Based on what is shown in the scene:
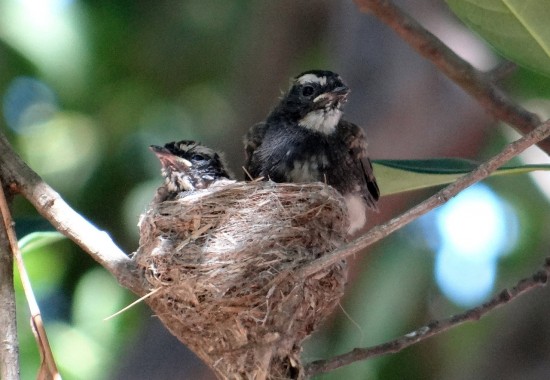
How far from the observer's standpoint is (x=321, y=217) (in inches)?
108

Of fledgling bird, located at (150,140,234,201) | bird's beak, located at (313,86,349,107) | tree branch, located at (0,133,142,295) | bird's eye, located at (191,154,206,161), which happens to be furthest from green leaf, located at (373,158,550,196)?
tree branch, located at (0,133,142,295)

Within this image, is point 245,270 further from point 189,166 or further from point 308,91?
point 308,91

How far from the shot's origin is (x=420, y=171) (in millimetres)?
2619

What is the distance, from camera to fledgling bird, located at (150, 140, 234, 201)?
3.16m

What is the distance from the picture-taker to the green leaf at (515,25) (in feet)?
7.89

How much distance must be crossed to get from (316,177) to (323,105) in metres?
0.27

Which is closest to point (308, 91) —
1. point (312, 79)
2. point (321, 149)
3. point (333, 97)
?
point (312, 79)

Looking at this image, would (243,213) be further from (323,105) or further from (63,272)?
(63,272)

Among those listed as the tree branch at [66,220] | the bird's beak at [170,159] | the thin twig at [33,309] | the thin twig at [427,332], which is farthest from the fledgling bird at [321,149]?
the thin twig at [33,309]

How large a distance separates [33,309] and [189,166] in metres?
1.24

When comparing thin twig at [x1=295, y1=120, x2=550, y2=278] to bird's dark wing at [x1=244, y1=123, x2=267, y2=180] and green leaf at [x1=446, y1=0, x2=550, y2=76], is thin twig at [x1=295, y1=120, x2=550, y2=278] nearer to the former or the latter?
green leaf at [x1=446, y1=0, x2=550, y2=76]

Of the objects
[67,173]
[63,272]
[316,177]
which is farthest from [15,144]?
[316,177]

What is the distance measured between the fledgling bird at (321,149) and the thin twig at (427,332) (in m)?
0.64

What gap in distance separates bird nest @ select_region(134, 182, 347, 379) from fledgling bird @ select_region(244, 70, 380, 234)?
0.90ft
